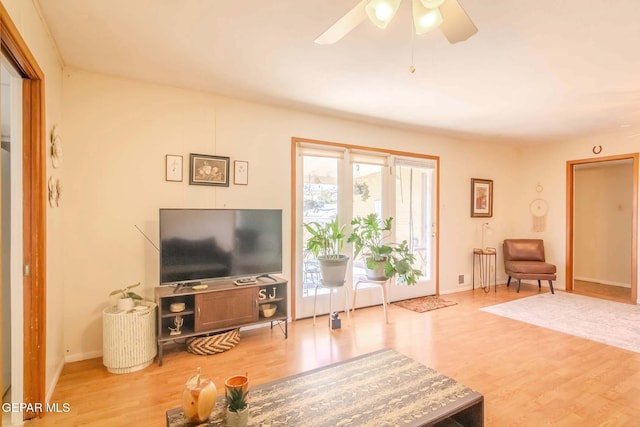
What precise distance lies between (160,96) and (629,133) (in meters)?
5.93

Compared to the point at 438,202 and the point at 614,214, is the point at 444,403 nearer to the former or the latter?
the point at 438,202

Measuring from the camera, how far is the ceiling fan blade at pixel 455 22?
4.95ft

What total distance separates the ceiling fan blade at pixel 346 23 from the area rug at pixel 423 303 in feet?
11.1

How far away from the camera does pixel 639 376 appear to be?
2.49m

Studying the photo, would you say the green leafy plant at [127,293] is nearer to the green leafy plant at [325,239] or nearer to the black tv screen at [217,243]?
the black tv screen at [217,243]

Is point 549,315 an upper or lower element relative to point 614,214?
lower

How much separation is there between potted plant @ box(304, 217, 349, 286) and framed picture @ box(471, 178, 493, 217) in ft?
8.90

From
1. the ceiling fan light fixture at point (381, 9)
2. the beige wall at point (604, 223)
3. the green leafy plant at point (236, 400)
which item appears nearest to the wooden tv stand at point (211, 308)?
the green leafy plant at point (236, 400)

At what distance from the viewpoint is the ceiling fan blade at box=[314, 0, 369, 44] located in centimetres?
155

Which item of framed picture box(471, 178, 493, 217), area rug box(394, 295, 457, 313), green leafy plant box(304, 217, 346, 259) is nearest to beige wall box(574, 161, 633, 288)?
framed picture box(471, 178, 493, 217)

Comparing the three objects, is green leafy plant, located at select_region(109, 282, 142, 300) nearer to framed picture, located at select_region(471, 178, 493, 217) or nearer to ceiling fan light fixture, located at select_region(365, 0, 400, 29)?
ceiling fan light fixture, located at select_region(365, 0, 400, 29)

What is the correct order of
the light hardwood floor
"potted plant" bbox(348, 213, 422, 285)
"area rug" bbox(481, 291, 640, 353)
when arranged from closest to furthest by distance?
the light hardwood floor
"area rug" bbox(481, 291, 640, 353)
"potted plant" bbox(348, 213, 422, 285)

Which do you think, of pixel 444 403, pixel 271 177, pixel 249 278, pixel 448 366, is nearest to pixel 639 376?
pixel 448 366

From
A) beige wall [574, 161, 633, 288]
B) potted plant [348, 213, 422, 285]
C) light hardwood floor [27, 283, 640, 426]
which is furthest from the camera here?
beige wall [574, 161, 633, 288]
